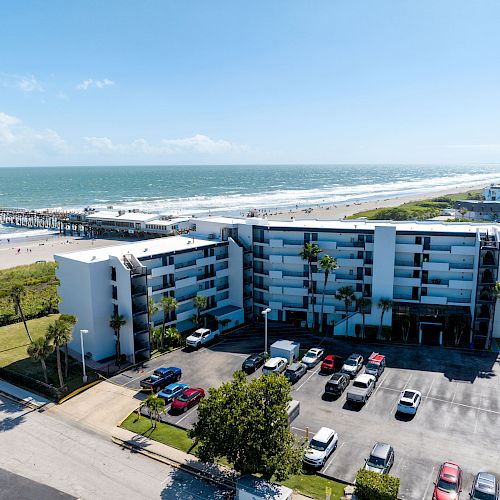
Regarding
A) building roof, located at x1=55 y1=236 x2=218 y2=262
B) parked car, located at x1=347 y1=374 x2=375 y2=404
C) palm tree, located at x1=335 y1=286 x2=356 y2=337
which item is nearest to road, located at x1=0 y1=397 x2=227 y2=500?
parked car, located at x1=347 y1=374 x2=375 y2=404

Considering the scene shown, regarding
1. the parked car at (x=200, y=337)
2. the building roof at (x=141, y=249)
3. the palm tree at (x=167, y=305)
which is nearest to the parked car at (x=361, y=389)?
the parked car at (x=200, y=337)

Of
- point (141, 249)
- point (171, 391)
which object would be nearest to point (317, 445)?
point (171, 391)

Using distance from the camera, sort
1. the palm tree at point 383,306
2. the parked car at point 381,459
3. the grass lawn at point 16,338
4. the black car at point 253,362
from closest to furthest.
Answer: the parked car at point 381,459 < the black car at point 253,362 < the grass lawn at point 16,338 < the palm tree at point 383,306

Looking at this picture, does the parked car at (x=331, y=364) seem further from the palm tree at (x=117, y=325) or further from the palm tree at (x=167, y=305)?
the palm tree at (x=117, y=325)

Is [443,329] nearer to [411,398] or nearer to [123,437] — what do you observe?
[411,398]

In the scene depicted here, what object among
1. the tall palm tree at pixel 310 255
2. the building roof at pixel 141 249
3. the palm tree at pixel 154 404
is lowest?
the palm tree at pixel 154 404

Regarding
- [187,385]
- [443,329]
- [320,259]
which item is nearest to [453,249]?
[443,329]
